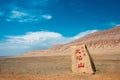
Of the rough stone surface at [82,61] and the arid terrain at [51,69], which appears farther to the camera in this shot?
the rough stone surface at [82,61]

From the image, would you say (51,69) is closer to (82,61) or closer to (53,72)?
(53,72)

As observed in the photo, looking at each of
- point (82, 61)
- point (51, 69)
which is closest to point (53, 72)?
point (51, 69)

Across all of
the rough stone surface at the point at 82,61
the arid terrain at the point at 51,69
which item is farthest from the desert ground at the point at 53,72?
the rough stone surface at the point at 82,61

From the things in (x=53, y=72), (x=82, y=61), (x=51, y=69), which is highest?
(x=82, y=61)

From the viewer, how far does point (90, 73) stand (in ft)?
52.2

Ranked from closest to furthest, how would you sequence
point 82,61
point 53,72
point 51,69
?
point 82,61 → point 53,72 → point 51,69

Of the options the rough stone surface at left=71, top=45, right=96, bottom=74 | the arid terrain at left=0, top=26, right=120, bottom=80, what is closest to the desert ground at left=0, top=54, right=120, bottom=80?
the arid terrain at left=0, top=26, right=120, bottom=80

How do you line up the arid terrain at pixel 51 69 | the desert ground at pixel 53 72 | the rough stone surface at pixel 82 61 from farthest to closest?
the rough stone surface at pixel 82 61
the arid terrain at pixel 51 69
the desert ground at pixel 53 72

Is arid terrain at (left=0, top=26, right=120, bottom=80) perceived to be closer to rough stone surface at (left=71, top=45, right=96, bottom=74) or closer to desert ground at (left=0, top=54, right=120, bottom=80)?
desert ground at (left=0, top=54, right=120, bottom=80)

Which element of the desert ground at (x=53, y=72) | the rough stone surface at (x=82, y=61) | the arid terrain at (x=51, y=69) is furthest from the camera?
the rough stone surface at (x=82, y=61)

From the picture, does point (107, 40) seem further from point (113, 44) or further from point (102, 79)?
point (102, 79)

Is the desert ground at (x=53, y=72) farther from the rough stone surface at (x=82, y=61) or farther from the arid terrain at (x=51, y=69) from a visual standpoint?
the rough stone surface at (x=82, y=61)

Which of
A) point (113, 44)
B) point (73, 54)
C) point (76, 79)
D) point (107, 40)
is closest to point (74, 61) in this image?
point (73, 54)

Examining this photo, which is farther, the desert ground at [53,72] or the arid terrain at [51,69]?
the arid terrain at [51,69]
